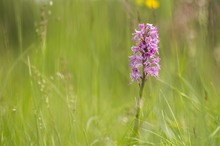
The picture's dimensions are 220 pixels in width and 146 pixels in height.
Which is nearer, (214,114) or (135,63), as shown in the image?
(135,63)

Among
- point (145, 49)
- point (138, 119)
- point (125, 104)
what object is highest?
point (145, 49)

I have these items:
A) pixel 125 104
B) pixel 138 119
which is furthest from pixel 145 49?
pixel 125 104

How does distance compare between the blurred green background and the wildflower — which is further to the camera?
the blurred green background

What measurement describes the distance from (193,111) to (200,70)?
38 cm

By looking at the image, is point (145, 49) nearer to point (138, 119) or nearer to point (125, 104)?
point (138, 119)

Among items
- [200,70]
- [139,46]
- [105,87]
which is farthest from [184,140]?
[105,87]

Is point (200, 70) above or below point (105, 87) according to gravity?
above

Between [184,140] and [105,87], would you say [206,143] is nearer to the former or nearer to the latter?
[184,140]

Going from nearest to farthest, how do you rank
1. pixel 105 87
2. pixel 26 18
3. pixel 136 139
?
pixel 136 139
pixel 105 87
pixel 26 18

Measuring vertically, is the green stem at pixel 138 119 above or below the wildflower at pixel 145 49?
below

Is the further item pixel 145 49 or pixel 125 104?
pixel 125 104

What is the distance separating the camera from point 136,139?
208 cm

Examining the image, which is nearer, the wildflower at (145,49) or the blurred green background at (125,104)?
the wildflower at (145,49)

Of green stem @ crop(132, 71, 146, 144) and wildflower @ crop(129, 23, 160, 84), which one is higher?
wildflower @ crop(129, 23, 160, 84)
